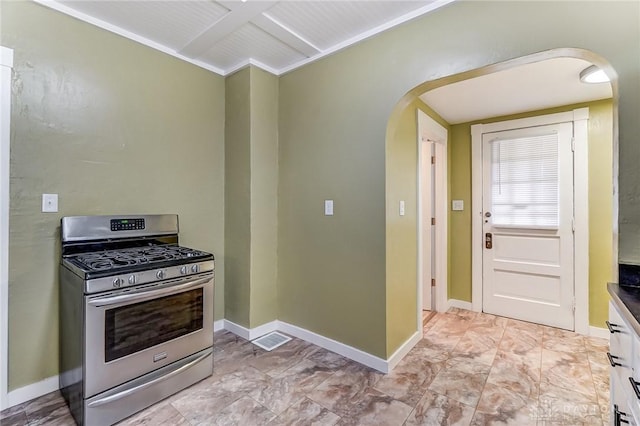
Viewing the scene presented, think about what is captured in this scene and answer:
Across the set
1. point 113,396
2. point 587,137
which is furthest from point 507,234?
point 113,396

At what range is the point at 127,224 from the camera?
2299mm

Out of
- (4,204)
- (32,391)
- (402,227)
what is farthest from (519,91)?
(32,391)

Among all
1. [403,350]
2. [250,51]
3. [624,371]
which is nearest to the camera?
[624,371]

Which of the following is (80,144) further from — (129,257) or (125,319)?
(125,319)

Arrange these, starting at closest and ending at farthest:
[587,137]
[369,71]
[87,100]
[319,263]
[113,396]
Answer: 1. [113,396]
2. [87,100]
3. [369,71]
4. [319,263]
5. [587,137]

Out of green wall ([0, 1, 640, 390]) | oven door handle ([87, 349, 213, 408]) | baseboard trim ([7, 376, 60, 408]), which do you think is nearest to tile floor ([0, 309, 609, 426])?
baseboard trim ([7, 376, 60, 408])

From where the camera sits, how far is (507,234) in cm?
340

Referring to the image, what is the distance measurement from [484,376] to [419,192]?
1.52 meters

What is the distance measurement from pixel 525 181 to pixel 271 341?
3.09m

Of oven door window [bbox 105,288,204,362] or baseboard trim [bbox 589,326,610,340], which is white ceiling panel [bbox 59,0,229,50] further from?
baseboard trim [bbox 589,326,610,340]

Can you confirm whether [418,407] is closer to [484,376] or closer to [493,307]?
[484,376]

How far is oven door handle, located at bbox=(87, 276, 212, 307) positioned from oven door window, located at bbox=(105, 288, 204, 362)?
35mm

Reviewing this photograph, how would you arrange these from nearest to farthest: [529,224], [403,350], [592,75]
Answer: [592,75] → [403,350] → [529,224]

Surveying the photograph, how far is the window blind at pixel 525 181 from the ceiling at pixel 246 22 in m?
2.07
